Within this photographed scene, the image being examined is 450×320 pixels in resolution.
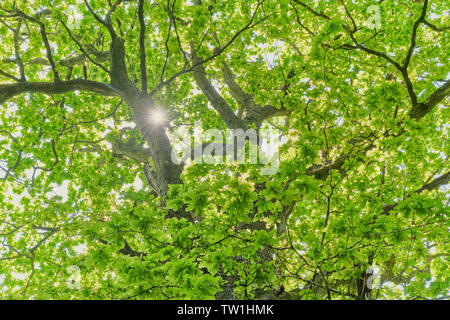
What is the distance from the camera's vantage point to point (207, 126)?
878 centimetres

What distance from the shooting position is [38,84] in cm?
503

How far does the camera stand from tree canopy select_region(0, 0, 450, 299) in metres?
2.79

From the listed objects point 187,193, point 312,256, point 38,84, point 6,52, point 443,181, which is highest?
point 6,52

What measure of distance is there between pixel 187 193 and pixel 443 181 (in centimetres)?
508

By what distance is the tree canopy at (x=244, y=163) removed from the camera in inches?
110

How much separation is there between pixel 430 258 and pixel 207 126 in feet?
23.1

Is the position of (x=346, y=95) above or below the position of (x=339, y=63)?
below

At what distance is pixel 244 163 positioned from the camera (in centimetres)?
376

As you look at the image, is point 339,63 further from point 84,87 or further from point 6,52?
point 6,52

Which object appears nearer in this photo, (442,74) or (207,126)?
(442,74)

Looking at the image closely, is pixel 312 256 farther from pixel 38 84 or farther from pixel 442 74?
pixel 38 84

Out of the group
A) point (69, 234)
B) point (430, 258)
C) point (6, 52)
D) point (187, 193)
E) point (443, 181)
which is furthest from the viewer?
point (6, 52)

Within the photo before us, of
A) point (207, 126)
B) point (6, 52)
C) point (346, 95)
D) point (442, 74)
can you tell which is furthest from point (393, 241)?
point (6, 52)
